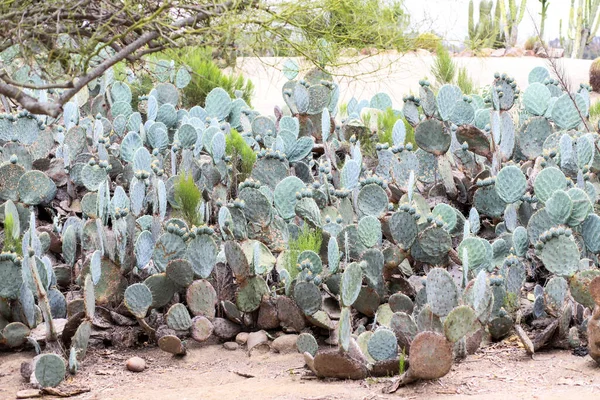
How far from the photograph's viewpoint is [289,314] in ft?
11.0

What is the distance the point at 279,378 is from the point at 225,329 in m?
0.47

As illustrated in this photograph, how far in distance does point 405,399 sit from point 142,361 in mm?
1070

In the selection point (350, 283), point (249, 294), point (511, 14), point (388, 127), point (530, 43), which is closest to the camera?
point (350, 283)

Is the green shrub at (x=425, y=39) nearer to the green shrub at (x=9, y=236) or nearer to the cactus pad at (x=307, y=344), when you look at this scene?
the cactus pad at (x=307, y=344)

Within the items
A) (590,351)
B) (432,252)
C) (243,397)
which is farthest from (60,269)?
(590,351)

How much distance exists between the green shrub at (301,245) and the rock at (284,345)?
0.84ft

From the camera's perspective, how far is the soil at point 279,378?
270 centimetres

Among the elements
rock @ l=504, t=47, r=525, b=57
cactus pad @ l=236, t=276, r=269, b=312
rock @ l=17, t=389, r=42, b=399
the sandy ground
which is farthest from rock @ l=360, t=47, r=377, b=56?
rock @ l=504, t=47, r=525, b=57

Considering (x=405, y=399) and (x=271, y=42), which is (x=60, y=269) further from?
(x=405, y=399)

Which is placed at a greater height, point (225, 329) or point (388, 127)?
point (388, 127)

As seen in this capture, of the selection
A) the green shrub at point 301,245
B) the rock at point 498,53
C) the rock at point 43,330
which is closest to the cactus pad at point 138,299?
the rock at point 43,330

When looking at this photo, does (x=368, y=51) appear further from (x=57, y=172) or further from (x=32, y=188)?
(x=32, y=188)

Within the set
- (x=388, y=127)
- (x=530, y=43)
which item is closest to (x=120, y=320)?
(x=388, y=127)

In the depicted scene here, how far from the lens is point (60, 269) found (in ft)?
12.4
